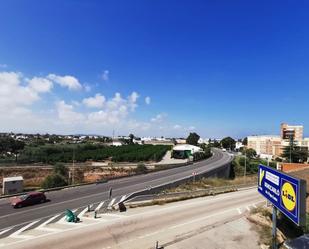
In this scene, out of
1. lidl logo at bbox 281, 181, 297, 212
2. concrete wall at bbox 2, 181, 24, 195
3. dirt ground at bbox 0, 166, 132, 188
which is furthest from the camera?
dirt ground at bbox 0, 166, 132, 188

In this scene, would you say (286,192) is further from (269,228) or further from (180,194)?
(180,194)

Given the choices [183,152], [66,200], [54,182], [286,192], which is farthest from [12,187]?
[183,152]

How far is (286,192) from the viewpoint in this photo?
1628 centimetres

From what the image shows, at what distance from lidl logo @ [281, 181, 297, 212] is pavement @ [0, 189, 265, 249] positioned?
14.1ft

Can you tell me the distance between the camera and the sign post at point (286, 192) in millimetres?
14773

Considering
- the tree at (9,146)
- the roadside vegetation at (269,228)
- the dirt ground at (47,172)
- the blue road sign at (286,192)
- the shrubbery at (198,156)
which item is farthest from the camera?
the tree at (9,146)

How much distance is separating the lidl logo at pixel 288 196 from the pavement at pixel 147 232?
14.1 feet

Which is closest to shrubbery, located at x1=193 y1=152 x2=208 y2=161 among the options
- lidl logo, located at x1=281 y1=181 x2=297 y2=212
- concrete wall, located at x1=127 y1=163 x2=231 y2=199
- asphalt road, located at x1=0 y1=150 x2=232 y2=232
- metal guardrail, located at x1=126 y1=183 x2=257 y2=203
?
concrete wall, located at x1=127 y1=163 x2=231 y2=199

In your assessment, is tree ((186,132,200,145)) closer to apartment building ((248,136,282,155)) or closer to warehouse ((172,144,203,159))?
apartment building ((248,136,282,155))

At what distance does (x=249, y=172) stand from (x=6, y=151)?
9774cm

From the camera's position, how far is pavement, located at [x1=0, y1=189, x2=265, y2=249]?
1781 centimetres

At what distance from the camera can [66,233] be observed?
1948cm

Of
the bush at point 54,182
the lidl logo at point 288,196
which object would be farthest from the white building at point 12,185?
the lidl logo at point 288,196

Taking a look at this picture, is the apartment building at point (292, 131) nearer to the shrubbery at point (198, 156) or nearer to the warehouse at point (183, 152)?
the warehouse at point (183, 152)
